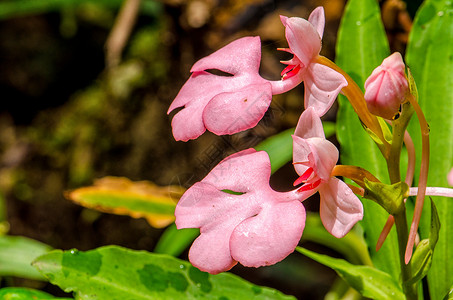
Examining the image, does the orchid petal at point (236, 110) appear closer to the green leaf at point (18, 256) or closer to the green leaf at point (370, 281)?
the green leaf at point (370, 281)

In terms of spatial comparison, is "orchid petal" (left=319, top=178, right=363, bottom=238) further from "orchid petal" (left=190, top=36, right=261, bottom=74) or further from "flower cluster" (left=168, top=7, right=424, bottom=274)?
"orchid petal" (left=190, top=36, right=261, bottom=74)

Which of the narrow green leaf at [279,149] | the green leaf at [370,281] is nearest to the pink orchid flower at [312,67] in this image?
the green leaf at [370,281]

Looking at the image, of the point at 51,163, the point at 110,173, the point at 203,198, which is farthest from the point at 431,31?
the point at 51,163

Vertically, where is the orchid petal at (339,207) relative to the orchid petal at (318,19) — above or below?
below

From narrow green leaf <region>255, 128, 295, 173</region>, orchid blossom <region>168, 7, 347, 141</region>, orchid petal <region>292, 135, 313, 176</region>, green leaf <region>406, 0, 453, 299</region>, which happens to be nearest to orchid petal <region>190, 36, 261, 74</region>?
orchid blossom <region>168, 7, 347, 141</region>

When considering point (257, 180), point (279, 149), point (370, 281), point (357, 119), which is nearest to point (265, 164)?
point (257, 180)

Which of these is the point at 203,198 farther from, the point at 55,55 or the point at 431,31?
the point at 55,55
